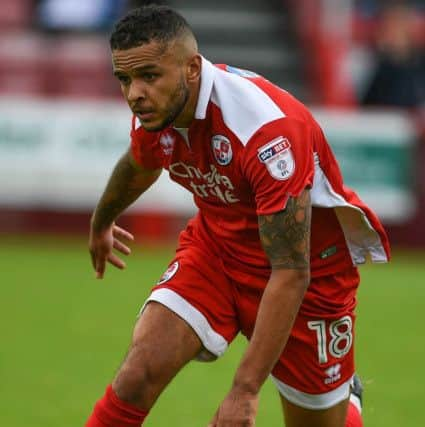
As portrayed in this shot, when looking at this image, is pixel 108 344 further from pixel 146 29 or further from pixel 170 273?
pixel 146 29

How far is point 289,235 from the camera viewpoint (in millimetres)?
4496

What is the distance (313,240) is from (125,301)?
5.54m

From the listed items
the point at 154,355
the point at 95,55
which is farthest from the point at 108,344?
the point at 95,55

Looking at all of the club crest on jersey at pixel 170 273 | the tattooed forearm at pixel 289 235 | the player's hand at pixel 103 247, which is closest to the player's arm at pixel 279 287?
the tattooed forearm at pixel 289 235

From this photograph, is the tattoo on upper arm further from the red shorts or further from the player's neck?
the player's neck

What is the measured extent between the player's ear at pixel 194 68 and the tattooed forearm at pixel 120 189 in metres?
0.78

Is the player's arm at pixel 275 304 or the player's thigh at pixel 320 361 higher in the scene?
the player's arm at pixel 275 304

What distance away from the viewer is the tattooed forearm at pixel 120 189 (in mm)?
5512

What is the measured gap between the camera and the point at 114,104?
14141mm

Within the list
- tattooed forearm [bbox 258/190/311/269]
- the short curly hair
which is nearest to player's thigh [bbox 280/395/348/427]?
tattooed forearm [bbox 258/190/311/269]

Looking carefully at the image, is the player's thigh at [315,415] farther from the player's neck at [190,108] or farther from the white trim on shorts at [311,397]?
the player's neck at [190,108]

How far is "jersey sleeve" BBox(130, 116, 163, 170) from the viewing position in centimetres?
519

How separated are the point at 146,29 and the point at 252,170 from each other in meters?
0.62

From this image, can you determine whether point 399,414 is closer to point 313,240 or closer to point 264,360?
point 313,240
